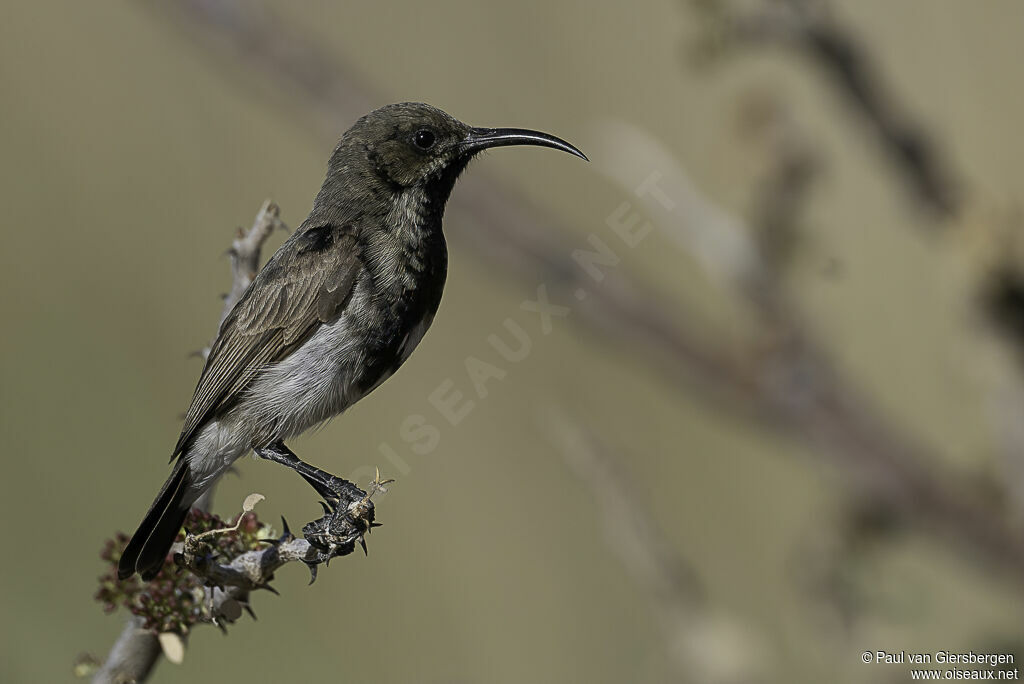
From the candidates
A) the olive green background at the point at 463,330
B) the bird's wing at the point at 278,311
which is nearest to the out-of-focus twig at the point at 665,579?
the bird's wing at the point at 278,311

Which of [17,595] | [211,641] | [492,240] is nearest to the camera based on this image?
[492,240]

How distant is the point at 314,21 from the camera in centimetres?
725

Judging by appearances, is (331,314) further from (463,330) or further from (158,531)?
(463,330)

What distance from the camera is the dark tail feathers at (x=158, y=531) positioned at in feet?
10.3

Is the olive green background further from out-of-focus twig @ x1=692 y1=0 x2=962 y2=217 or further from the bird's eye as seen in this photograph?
the bird's eye

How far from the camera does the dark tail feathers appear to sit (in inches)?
124

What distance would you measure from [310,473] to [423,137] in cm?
124

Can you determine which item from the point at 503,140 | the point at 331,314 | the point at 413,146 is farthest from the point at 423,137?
the point at 331,314

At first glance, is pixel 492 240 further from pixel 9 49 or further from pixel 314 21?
pixel 9 49

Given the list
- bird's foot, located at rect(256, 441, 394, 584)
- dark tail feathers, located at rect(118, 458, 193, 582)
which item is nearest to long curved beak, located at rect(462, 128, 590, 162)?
bird's foot, located at rect(256, 441, 394, 584)

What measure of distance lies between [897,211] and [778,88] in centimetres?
102

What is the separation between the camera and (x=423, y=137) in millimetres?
3939

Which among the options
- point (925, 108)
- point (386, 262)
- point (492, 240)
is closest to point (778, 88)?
point (925, 108)

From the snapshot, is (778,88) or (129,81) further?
(129,81)
